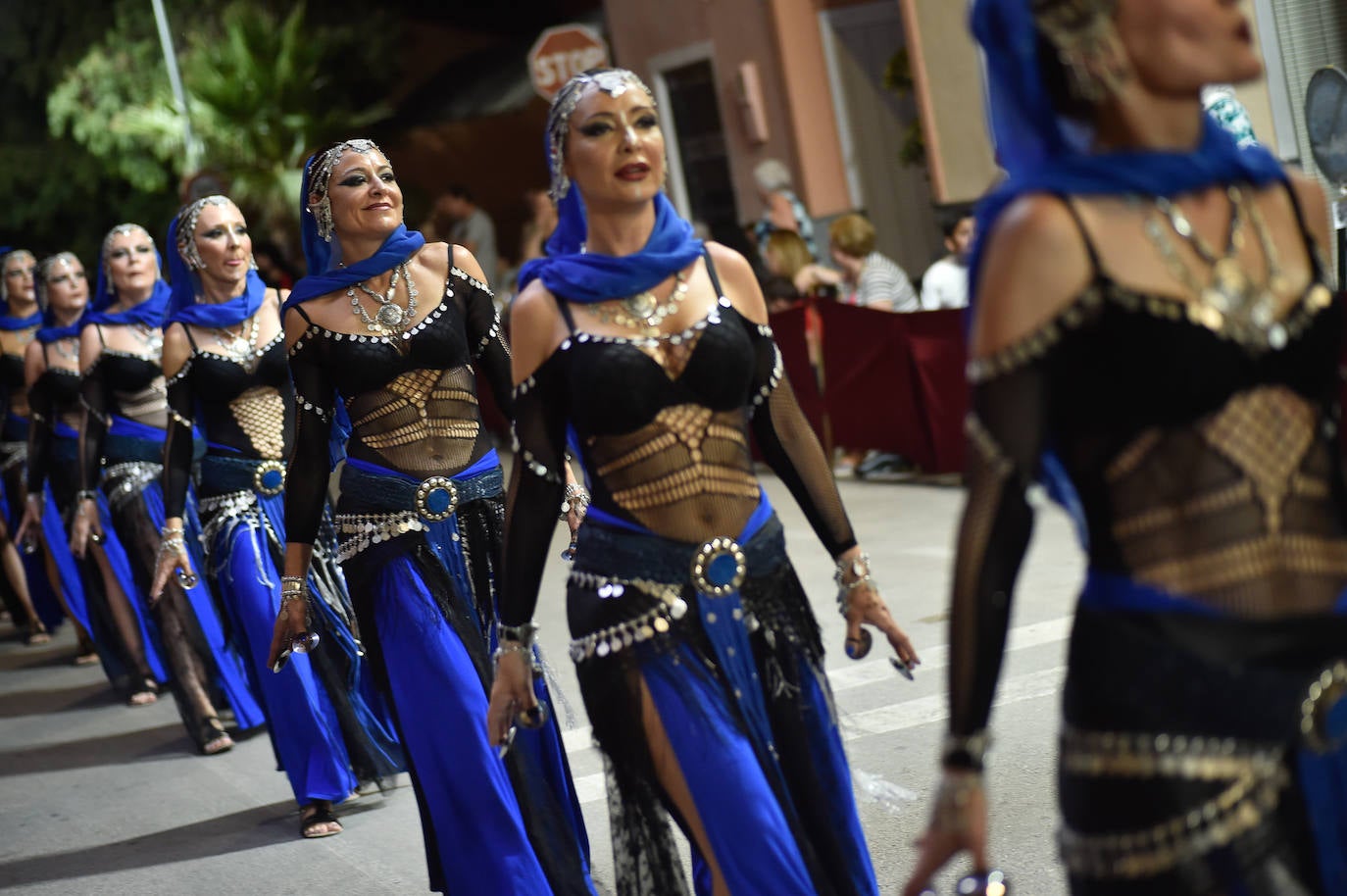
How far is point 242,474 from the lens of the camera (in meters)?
7.66

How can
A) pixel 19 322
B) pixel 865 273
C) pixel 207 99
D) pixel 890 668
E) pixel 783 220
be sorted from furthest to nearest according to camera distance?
1. pixel 207 99
2. pixel 783 220
3. pixel 865 273
4. pixel 19 322
5. pixel 890 668

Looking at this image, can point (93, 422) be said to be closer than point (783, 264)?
A: Yes

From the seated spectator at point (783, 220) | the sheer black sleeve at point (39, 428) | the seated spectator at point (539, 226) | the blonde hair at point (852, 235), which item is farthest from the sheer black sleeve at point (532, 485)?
the seated spectator at point (539, 226)

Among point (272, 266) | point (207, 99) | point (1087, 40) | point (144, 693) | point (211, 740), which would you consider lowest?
point (144, 693)

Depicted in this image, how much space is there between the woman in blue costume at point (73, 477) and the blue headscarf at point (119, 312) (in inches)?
37.0

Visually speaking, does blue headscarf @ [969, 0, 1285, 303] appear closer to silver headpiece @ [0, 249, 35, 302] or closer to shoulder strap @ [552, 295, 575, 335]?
shoulder strap @ [552, 295, 575, 335]

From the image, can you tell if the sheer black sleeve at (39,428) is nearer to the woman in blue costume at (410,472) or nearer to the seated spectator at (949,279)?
the seated spectator at (949,279)

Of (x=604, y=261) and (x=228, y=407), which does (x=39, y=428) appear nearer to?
(x=228, y=407)

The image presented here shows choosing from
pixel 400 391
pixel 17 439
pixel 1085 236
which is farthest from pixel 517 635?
pixel 17 439

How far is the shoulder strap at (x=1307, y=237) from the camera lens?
8.89ft

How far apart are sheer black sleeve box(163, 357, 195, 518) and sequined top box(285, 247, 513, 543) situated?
1887 millimetres

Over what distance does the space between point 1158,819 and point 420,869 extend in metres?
4.18

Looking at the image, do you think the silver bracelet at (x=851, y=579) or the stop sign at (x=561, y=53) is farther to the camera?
the stop sign at (x=561, y=53)

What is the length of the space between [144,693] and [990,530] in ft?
29.2
